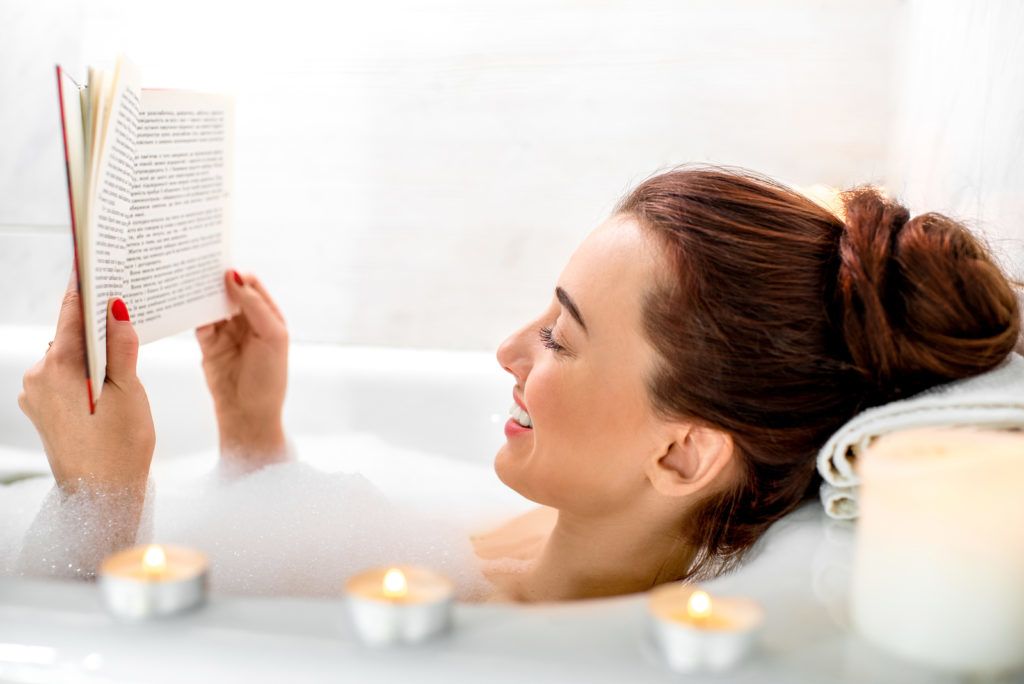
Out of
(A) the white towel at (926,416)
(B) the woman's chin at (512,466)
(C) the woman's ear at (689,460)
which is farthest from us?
(B) the woman's chin at (512,466)

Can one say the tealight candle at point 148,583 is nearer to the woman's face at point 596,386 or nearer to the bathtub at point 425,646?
the bathtub at point 425,646

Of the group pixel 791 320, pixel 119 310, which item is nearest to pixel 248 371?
pixel 119 310

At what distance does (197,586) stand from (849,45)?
4.40 ft

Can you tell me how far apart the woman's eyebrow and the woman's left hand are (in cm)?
38

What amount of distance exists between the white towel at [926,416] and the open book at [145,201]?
23.4 inches

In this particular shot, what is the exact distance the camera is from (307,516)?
43.8 inches

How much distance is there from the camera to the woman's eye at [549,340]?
0.90m

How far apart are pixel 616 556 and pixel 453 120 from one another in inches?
37.5

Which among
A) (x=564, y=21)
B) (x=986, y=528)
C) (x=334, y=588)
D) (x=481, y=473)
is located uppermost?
(x=564, y=21)

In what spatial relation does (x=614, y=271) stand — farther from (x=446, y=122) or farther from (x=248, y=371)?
(x=446, y=122)

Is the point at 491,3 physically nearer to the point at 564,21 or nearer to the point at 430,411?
the point at 564,21

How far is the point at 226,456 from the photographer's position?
1.31 m

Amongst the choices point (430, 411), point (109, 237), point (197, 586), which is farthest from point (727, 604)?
point (430, 411)

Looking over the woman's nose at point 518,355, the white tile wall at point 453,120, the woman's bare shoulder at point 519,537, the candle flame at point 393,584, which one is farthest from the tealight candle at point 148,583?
the white tile wall at point 453,120
